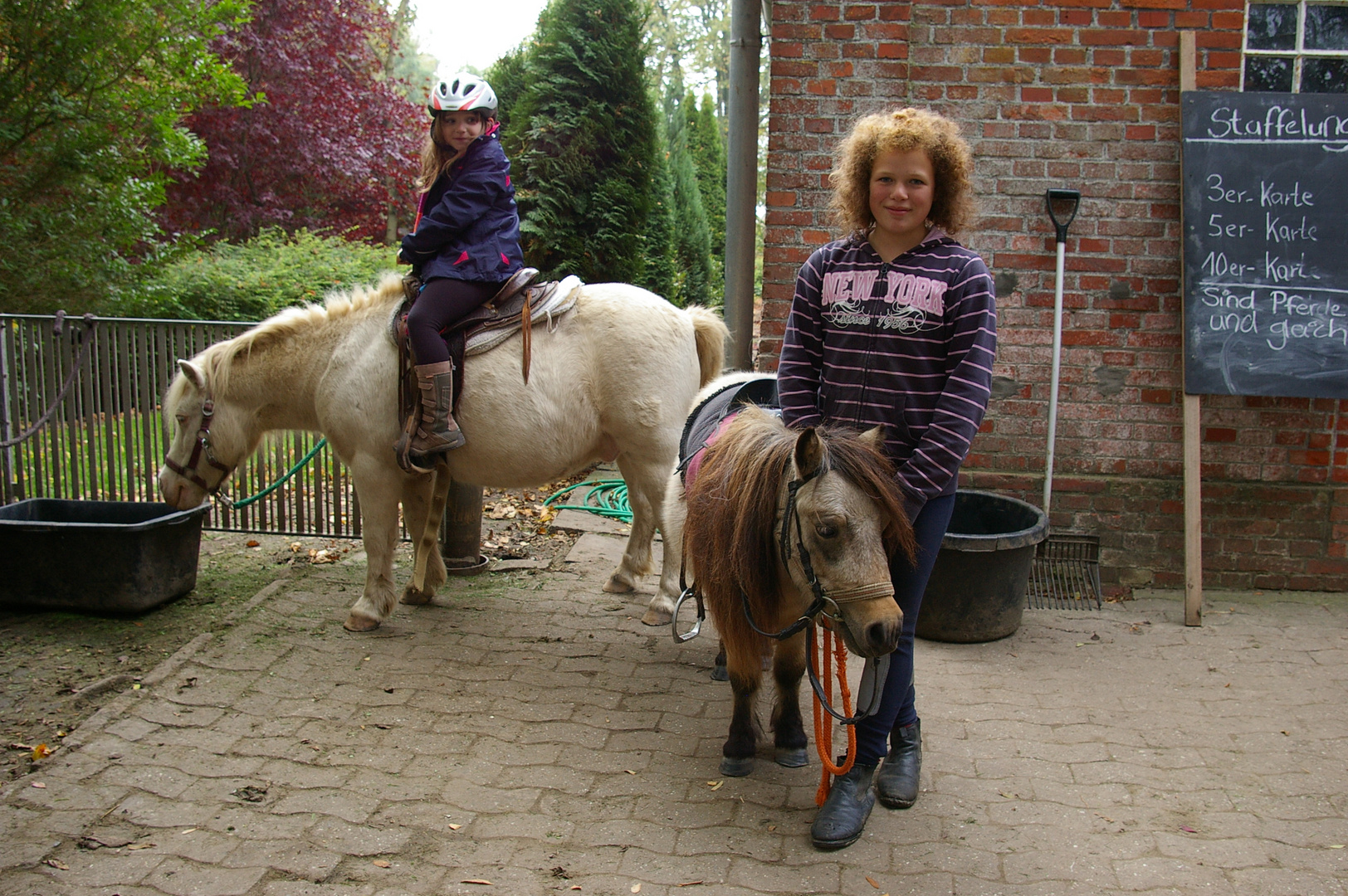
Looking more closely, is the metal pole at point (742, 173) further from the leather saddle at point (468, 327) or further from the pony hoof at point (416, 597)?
the pony hoof at point (416, 597)

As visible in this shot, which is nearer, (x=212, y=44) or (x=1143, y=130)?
(x=1143, y=130)

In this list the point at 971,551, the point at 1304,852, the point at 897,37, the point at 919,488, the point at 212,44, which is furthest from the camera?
the point at 212,44

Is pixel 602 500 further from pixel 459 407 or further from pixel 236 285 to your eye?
pixel 236 285

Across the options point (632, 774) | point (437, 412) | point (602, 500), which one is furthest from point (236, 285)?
point (632, 774)

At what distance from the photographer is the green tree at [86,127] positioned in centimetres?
614

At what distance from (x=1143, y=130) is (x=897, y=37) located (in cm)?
138

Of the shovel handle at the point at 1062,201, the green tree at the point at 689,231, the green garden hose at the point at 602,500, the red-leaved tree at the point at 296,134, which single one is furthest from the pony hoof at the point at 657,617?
the green tree at the point at 689,231

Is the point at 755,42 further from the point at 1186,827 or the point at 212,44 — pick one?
the point at 212,44

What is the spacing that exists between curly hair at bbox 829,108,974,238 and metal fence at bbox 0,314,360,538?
3531mm

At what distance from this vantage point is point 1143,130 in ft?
15.8

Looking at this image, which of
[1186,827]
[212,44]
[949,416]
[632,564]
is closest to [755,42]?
[632,564]

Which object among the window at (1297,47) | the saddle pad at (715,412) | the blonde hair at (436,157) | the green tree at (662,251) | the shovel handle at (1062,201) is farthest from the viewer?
the green tree at (662,251)

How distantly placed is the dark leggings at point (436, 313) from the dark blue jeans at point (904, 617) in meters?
2.27

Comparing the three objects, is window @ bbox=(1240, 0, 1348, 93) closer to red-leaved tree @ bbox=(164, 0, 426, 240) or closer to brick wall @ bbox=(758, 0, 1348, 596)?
brick wall @ bbox=(758, 0, 1348, 596)
